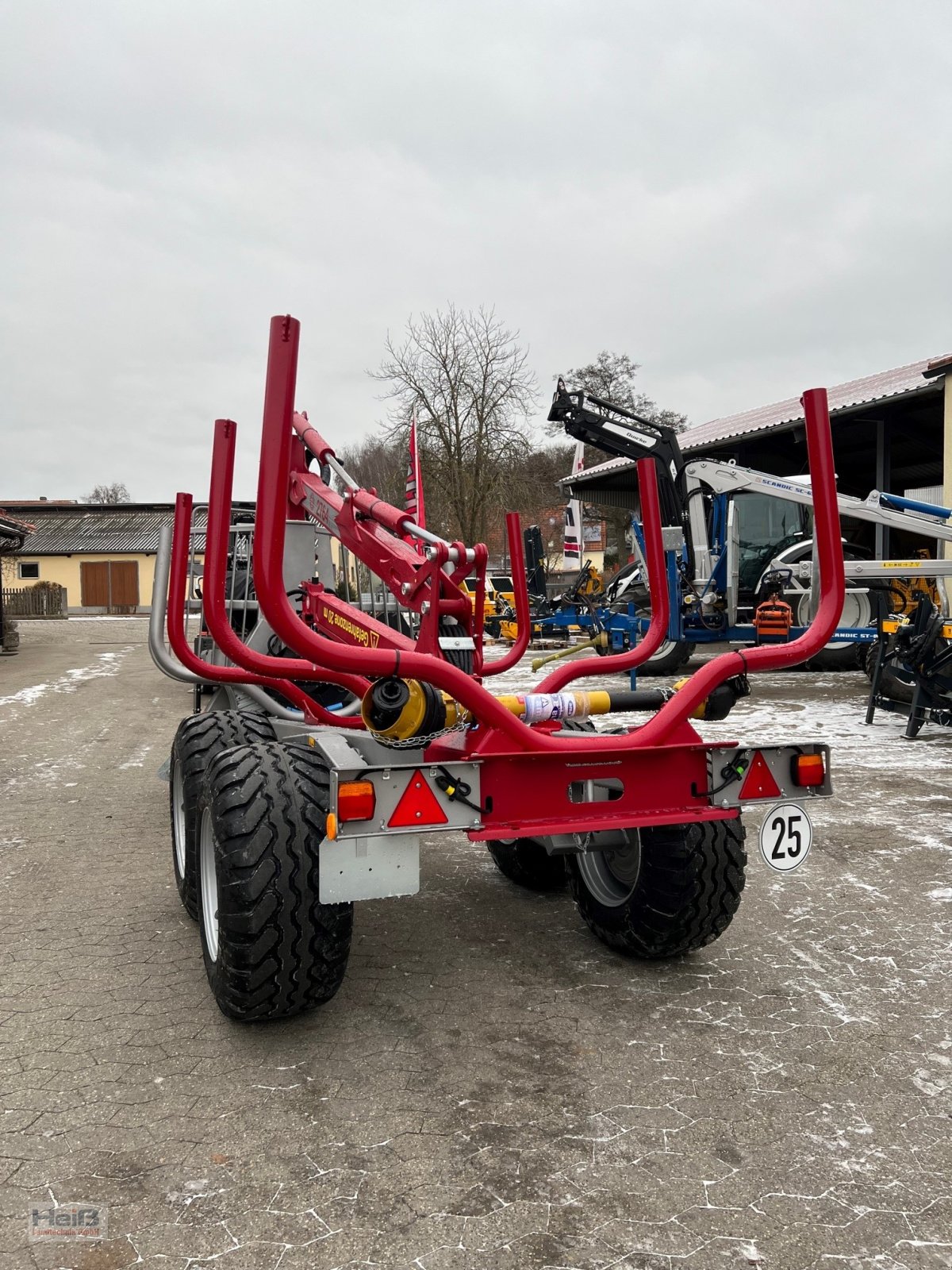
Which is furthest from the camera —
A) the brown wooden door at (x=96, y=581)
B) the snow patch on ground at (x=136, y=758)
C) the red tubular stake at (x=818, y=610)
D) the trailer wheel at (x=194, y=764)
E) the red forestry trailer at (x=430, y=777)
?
the brown wooden door at (x=96, y=581)

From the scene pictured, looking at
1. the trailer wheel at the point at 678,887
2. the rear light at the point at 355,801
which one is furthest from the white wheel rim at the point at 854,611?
the rear light at the point at 355,801


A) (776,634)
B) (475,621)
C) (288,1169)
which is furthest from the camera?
(776,634)

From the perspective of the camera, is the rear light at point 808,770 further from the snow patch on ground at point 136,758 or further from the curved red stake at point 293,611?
the snow patch on ground at point 136,758

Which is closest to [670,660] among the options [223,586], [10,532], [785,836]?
[785,836]

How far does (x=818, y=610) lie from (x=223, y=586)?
219 cm

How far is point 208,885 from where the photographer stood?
3598mm

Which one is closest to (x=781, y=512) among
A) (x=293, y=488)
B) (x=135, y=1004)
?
(x=293, y=488)

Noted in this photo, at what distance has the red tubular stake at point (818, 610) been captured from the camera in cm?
312

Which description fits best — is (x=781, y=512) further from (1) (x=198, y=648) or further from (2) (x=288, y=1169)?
(2) (x=288, y=1169)

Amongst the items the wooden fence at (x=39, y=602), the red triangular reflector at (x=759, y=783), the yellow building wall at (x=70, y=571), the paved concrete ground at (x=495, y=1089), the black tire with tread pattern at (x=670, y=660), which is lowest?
the paved concrete ground at (x=495, y=1089)

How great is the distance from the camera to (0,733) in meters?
9.77

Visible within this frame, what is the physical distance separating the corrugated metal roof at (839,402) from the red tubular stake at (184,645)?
13.3m

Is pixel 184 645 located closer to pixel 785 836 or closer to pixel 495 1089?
pixel 495 1089

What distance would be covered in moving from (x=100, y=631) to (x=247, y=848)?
2858 cm
